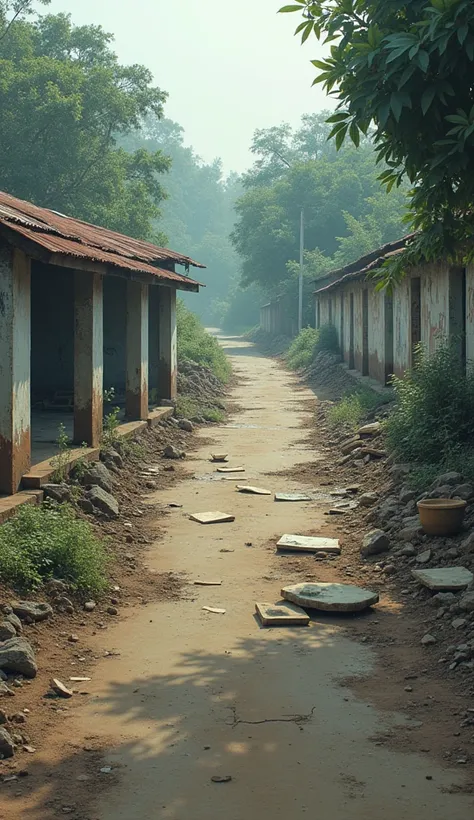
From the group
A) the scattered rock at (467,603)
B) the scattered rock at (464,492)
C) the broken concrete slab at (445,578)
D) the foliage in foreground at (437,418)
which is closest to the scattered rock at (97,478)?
the foliage in foreground at (437,418)

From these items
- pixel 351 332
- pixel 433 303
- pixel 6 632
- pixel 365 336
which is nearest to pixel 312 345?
pixel 351 332

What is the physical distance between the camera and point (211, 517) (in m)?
10.2

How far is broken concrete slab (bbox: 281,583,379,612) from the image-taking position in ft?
23.0

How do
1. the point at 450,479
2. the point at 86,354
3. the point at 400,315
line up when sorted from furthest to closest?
the point at 400,315 → the point at 86,354 → the point at 450,479

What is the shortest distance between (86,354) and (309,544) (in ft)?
13.2

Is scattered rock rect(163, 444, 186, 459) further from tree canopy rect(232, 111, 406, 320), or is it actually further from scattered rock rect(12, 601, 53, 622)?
tree canopy rect(232, 111, 406, 320)

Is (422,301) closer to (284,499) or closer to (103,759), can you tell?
(284,499)

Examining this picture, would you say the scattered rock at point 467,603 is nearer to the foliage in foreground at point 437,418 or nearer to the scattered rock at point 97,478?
the foliage in foreground at point 437,418

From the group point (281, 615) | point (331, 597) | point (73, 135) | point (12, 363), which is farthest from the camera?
point (73, 135)

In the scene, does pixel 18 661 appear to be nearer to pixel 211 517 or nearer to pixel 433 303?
pixel 211 517

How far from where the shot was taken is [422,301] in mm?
15430

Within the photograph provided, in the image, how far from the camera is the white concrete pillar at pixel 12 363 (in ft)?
27.3

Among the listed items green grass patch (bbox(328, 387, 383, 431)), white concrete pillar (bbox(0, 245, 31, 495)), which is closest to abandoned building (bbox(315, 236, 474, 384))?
green grass patch (bbox(328, 387, 383, 431))

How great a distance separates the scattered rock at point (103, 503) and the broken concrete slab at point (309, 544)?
6.04 feet
